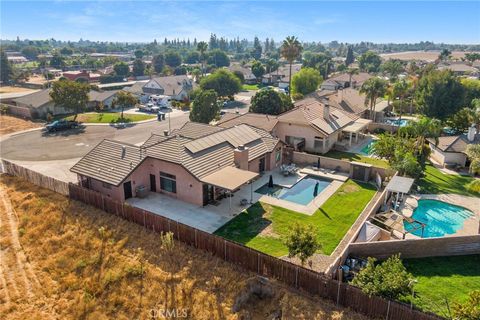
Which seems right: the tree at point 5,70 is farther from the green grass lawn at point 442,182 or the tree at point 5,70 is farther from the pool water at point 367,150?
the green grass lawn at point 442,182

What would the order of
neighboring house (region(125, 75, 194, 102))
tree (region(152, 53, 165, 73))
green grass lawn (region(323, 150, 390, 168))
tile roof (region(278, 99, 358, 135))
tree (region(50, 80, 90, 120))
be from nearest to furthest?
green grass lawn (region(323, 150, 390, 168)) → tile roof (region(278, 99, 358, 135)) → tree (region(50, 80, 90, 120)) → neighboring house (region(125, 75, 194, 102)) → tree (region(152, 53, 165, 73))

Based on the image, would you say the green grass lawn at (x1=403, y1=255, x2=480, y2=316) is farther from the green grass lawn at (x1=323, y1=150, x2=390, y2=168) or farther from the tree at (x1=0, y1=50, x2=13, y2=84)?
the tree at (x1=0, y1=50, x2=13, y2=84)

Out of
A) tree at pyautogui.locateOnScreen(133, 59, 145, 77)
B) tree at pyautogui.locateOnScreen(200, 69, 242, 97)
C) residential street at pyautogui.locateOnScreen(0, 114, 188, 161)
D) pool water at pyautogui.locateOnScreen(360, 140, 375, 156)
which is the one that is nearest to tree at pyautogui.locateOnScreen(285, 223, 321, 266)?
pool water at pyautogui.locateOnScreen(360, 140, 375, 156)

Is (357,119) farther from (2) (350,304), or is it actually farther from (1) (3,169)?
(1) (3,169)

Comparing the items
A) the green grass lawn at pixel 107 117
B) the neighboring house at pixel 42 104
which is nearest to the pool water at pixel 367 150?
the green grass lawn at pixel 107 117

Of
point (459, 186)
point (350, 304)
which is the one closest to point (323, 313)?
point (350, 304)

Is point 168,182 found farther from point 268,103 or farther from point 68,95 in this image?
point 68,95
